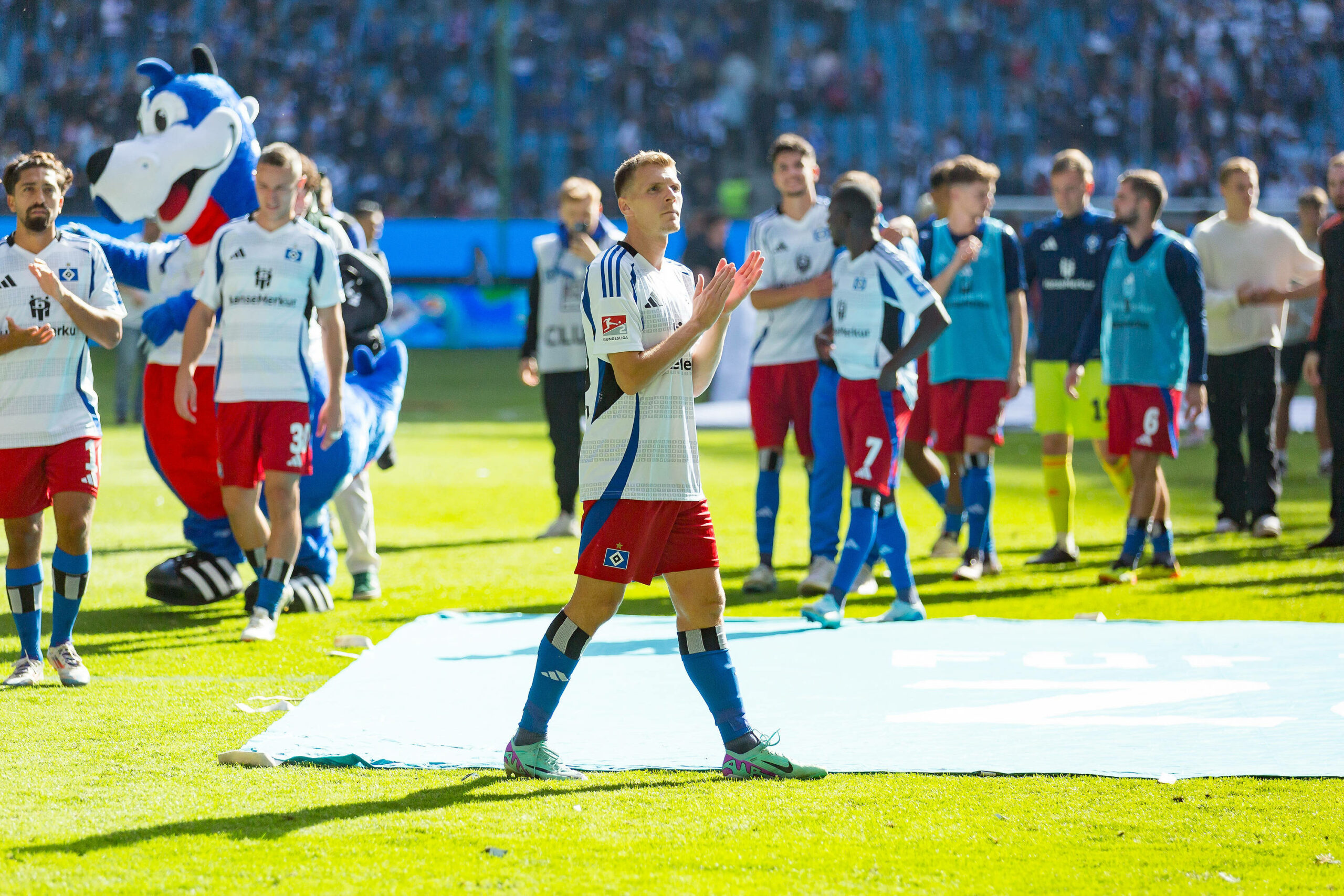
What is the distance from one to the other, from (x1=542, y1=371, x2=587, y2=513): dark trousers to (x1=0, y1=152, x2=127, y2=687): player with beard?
4.07m

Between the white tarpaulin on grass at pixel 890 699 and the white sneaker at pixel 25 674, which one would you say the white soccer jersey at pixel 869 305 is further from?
the white sneaker at pixel 25 674

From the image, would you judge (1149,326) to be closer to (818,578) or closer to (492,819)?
(818,578)

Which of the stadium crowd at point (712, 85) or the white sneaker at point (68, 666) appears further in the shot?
the stadium crowd at point (712, 85)

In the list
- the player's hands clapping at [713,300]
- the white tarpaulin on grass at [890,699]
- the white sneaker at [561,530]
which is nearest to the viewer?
the player's hands clapping at [713,300]

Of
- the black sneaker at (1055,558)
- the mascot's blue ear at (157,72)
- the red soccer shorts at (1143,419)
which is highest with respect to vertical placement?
the mascot's blue ear at (157,72)

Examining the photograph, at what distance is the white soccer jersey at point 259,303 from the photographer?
623 cm

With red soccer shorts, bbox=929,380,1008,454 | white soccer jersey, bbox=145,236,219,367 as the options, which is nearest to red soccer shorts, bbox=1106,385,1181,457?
red soccer shorts, bbox=929,380,1008,454

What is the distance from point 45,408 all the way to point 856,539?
3.21 meters

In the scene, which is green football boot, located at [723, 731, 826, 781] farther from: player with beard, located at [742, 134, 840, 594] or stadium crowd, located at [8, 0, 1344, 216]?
stadium crowd, located at [8, 0, 1344, 216]

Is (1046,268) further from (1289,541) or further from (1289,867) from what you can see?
(1289,867)

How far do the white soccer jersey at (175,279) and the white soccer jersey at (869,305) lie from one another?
9.06 feet

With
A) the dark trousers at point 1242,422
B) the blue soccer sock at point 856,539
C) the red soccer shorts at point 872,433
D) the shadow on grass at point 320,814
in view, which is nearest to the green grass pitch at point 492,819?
the shadow on grass at point 320,814

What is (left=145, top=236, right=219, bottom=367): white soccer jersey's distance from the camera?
6.83 metres

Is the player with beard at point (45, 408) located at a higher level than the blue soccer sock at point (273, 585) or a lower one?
higher
